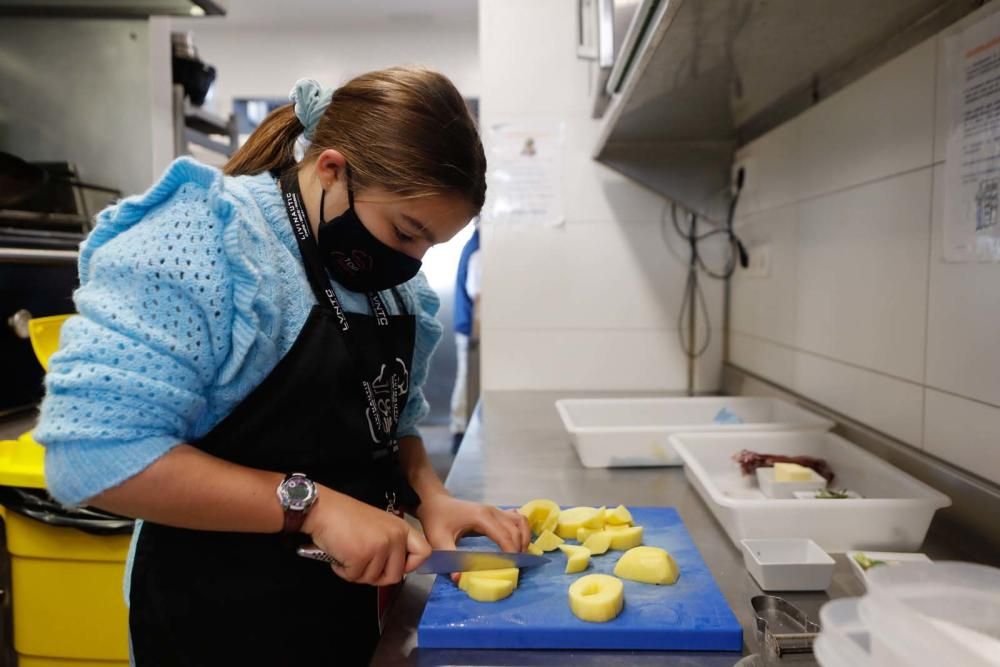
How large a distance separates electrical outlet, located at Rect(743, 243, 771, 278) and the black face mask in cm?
111

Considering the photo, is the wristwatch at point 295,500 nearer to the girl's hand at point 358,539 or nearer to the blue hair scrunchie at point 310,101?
the girl's hand at point 358,539

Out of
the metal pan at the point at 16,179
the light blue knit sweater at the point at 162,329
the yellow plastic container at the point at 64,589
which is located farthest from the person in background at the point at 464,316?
the light blue knit sweater at the point at 162,329

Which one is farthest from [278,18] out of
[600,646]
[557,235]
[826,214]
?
[600,646]

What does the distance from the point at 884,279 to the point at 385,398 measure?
32.3 inches

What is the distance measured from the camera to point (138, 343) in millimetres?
588

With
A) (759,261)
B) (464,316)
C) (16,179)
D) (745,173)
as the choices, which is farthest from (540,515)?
(464,316)

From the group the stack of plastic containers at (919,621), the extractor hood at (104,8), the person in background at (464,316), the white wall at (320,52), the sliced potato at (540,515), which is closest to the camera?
the stack of plastic containers at (919,621)

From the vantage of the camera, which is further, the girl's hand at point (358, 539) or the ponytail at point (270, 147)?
the ponytail at point (270, 147)

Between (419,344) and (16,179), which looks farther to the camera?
(16,179)

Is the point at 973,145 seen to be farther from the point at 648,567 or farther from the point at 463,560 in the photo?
the point at 463,560

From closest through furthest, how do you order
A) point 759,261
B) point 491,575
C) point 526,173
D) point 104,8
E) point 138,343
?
point 138,343 < point 491,575 < point 759,261 < point 104,8 < point 526,173

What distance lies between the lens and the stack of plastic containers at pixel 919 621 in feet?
1.24

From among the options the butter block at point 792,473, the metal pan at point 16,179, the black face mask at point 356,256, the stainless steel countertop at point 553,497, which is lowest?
the stainless steel countertop at point 553,497

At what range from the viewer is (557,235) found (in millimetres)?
1986
